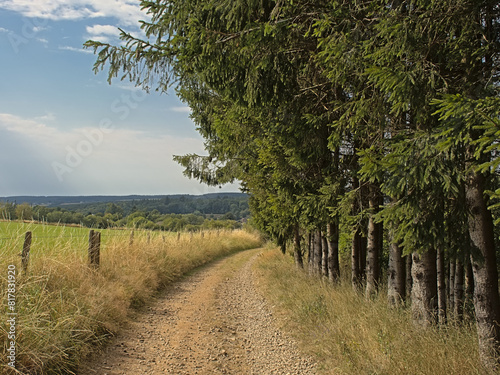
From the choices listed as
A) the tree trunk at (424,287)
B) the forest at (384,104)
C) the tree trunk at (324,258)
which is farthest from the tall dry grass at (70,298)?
the tree trunk at (324,258)

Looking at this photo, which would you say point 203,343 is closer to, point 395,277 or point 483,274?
point 395,277

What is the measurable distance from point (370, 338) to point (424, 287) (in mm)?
1175

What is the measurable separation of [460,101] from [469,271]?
8.94 meters

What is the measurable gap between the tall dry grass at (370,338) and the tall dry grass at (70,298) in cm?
337

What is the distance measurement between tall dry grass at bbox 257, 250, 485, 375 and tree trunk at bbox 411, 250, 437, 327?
0.21 metres

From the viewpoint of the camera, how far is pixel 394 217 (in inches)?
169

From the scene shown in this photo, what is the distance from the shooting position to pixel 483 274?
414 centimetres

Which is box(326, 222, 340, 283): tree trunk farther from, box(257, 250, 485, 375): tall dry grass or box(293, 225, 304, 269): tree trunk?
box(293, 225, 304, 269): tree trunk

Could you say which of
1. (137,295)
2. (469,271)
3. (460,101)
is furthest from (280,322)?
(469,271)

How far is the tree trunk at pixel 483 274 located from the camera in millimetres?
3938

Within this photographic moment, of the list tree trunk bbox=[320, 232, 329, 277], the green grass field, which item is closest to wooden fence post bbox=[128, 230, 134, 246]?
the green grass field

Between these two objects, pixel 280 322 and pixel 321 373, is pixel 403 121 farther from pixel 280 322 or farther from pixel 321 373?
pixel 280 322

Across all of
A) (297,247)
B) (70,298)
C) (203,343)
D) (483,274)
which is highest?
(483,274)

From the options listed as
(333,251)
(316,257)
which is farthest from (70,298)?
(316,257)
